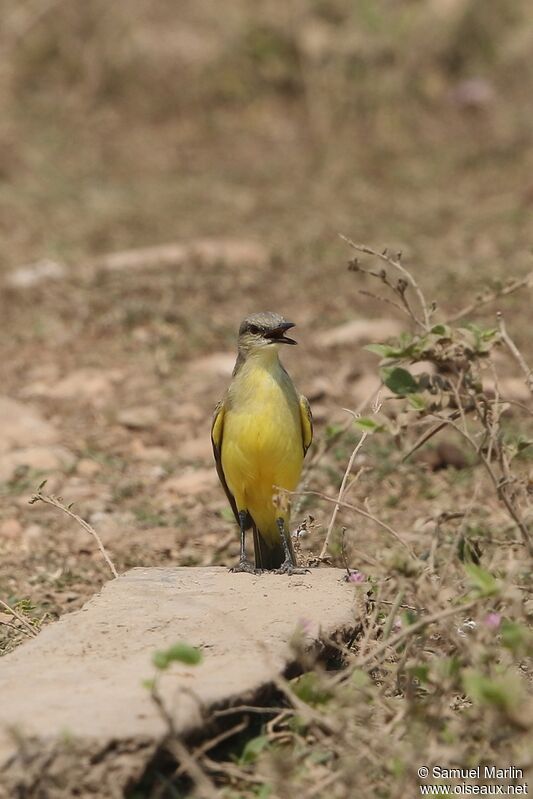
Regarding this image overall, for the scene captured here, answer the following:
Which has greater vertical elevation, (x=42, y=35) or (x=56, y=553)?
(x=42, y=35)

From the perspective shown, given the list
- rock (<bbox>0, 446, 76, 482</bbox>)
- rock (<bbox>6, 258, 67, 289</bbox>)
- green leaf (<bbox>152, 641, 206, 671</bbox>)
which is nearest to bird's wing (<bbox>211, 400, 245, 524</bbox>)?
rock (<bbox>0, 446, 76, 482</bbox>)

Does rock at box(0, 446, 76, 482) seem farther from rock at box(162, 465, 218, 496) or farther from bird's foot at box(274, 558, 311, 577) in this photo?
bird's foot at box(274, 558, 311, 577)

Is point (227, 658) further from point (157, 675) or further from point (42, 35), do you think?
point (42, 35)

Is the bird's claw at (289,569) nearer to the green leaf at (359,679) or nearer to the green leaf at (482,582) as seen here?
the green leaf at (359,679)

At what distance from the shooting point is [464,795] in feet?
11.7

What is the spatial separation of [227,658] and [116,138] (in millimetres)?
11385

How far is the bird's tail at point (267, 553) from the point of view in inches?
223

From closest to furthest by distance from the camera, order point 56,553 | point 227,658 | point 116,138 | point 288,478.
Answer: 1. point 227,658
2. point 288,478
3. point 56,553
4. point 116,138

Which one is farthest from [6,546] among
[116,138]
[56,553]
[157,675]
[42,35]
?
[42,35]

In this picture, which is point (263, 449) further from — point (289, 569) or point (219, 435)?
point (289, 569)

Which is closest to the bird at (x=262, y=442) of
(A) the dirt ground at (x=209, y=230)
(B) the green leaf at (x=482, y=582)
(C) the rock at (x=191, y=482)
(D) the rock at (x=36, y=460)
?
(A) the dirt ground at (x=209, y=230)

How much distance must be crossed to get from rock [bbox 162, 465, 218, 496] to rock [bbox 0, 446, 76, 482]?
0.64 meters

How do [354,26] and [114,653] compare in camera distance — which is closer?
[114,653]

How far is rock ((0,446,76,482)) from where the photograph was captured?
7.36 metres
